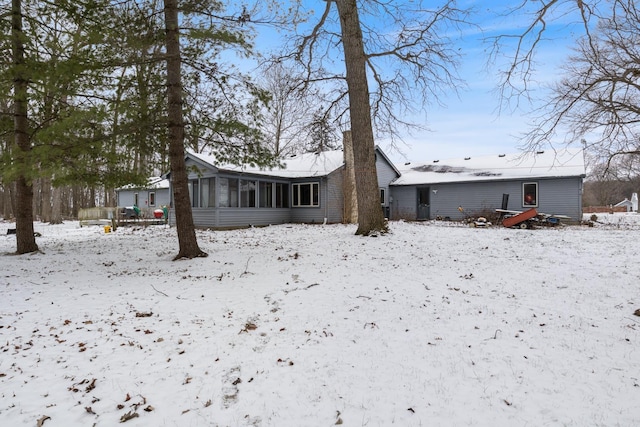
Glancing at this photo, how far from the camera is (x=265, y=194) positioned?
687 inches

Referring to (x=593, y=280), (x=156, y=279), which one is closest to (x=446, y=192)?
(x=593, y=280)

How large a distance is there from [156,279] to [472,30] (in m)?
9.46

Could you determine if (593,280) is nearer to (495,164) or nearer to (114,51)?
(114,51)

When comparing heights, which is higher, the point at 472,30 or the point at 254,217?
the point at 472,30

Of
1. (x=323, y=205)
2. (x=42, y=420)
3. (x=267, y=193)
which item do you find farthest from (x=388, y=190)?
(x=42, y=420)

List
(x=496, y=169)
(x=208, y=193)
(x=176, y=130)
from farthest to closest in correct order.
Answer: (x=496, y=169)
(x=208, y=193)
(x=176, y=130)

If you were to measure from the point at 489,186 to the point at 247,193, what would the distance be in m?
12.6

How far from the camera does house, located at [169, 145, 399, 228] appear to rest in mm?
15328

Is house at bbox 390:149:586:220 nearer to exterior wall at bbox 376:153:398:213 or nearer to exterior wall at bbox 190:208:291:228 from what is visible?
exterior wall at bbox 376:153:398:213

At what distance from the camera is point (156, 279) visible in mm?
5980

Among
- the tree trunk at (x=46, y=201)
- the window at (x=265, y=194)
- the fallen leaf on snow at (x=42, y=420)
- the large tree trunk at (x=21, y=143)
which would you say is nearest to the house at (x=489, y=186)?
the window at (x=265, y=194)

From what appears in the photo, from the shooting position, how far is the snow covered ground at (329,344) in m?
2.47

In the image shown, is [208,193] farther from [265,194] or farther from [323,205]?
[323,205]

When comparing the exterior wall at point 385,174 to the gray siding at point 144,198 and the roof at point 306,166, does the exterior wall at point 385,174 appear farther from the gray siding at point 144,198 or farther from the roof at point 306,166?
the gray siding at point 144,198
